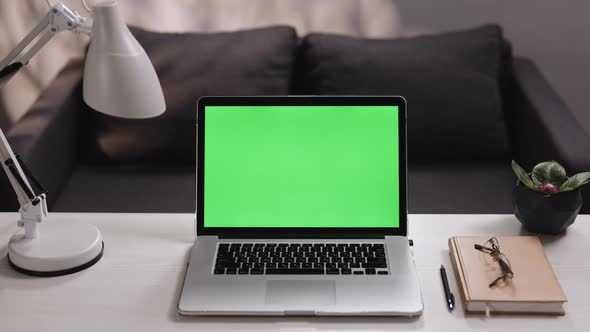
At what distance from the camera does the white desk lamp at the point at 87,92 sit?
1.17m

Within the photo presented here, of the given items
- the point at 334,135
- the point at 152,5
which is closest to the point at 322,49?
the point at 152,5

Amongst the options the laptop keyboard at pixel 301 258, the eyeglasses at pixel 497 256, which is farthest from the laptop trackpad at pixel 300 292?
the eyeglasses at pixel 497 256

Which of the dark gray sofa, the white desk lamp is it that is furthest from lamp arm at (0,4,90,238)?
the dark gray sofa

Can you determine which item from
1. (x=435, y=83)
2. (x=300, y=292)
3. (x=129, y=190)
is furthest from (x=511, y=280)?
(x=129, y=190)

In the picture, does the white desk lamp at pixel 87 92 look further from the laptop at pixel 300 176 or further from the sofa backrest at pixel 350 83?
the sofa backrest at pixel 350 83

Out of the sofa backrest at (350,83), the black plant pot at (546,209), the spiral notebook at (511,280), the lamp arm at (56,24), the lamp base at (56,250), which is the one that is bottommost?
the spiral notebook at (511,280)

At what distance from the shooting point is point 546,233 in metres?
1.38

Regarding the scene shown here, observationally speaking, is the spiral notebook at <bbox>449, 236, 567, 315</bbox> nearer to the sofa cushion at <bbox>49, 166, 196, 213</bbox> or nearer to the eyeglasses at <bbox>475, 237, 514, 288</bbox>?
the eyeglasses at <bbox>475, 237, 514, 288</bbox>

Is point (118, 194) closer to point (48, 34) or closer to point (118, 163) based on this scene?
point (118, 163)

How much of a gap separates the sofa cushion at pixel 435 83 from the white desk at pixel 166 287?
2.19 feet

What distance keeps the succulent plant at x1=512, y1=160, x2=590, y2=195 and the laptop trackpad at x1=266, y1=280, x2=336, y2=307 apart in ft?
1.44

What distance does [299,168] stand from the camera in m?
1.35

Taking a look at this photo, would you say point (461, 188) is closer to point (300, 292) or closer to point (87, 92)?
point (300, 292)

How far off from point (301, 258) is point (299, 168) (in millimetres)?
173
